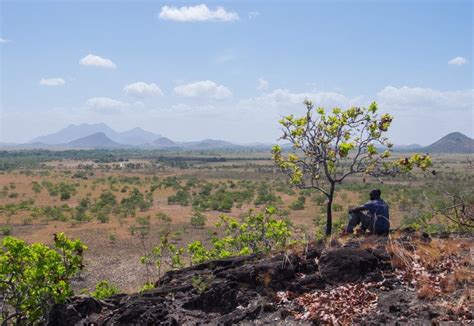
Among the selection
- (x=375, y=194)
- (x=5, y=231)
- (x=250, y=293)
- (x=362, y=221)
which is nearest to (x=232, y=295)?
(x=250, y=293)

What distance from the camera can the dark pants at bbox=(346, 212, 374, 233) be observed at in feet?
30.0

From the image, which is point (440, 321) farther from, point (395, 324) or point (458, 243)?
point (458, 243)

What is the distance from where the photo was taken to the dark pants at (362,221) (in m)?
9.16

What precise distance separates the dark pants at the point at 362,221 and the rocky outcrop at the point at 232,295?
1669 mm

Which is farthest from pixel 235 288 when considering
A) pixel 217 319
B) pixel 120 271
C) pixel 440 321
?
pixel 120 271

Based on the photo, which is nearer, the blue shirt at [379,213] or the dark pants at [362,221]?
the blue shirt at [379,213]

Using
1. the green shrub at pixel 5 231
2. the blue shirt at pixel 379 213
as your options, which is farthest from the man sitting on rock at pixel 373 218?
the green shrub at pixel 5 231

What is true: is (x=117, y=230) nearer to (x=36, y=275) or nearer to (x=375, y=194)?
(x=36, y=275)

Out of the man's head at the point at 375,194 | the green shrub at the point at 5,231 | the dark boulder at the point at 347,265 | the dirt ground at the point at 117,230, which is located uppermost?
the man's head at the point at 375,194

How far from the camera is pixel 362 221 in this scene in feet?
30.5

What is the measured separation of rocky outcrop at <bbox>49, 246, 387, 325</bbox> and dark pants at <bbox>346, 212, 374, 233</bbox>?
5.48 feet

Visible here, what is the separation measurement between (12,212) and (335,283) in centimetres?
3021

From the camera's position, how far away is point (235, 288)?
23.8 feet

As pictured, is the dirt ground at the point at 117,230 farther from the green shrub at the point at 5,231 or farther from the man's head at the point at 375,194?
the man's head at the point at 375,194
